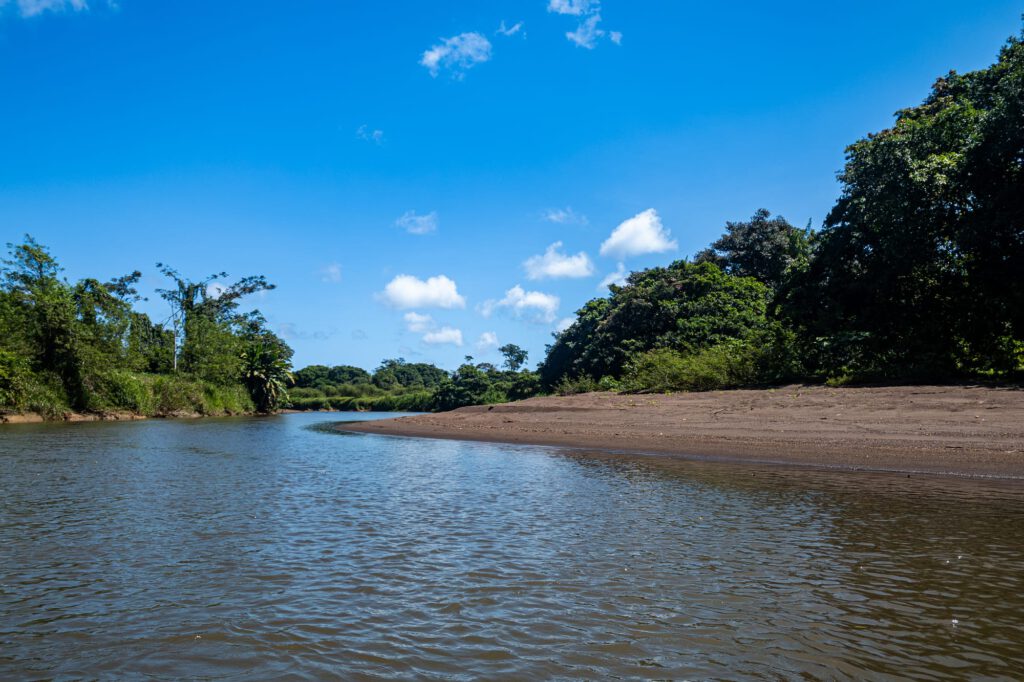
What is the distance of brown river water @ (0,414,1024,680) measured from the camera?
14.7 feet

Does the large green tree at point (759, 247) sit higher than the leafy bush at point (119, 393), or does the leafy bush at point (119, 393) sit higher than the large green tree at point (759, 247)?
the large green tree at point (759, 247)

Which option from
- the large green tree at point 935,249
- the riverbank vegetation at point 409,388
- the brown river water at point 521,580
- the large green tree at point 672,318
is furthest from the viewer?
the riverbank vegetation at point 409,388

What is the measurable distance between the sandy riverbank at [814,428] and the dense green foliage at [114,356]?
33.2 metres

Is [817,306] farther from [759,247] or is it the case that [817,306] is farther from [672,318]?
[759,247]

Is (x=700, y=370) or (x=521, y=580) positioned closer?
(x=521, y=580)

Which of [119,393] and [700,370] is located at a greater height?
[700,370]

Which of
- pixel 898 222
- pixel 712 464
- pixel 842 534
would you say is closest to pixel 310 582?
pixel 842 534

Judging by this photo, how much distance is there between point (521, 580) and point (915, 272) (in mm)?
23637

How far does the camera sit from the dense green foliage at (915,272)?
65.5ft

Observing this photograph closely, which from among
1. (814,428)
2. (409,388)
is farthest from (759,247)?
(409,388)

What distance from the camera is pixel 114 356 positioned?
49.0 meters

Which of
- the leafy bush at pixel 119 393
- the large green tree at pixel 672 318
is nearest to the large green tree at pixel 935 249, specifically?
the large green tree at pixel 672 318

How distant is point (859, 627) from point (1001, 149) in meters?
21.3

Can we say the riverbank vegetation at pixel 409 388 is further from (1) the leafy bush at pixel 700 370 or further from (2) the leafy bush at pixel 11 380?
(2) the leafy bush at pixel 11 380
